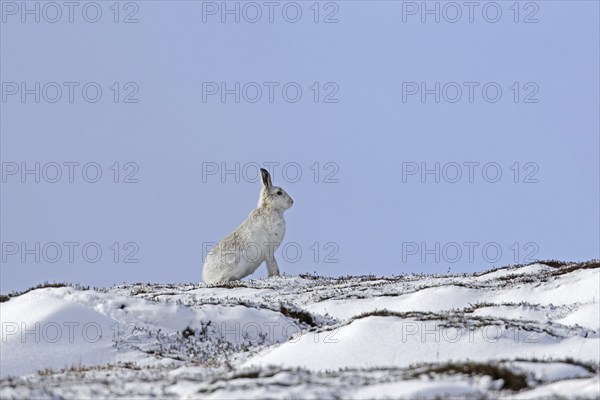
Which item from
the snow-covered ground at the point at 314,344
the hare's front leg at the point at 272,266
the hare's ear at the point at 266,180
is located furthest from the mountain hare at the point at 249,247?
the snow-covered ground at the point at 314,344

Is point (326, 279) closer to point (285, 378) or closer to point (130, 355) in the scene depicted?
point (130, 355)

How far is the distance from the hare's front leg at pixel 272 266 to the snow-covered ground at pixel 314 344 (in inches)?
149

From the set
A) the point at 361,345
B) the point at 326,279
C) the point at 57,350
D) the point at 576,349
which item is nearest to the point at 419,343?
the point at 361,345

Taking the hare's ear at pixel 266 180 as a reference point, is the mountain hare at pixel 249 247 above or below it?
below

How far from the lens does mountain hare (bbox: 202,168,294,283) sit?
32875mm

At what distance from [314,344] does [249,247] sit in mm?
14719

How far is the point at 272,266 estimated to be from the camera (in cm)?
3428

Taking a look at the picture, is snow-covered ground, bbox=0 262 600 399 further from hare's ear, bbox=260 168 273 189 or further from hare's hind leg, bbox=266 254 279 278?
hare's ear, bbox=260 168 273 189

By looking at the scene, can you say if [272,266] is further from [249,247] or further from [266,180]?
[266,180]

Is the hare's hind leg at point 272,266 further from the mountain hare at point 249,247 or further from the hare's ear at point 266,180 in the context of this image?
the hare's ear at point 266,180

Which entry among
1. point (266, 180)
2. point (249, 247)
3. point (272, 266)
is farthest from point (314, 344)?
point (266, 180)

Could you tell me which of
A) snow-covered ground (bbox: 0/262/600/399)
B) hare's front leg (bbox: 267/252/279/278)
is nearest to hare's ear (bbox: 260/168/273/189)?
hare's front leg (bbox: 267/252/279/278)

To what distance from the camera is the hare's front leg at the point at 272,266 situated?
34000 millimetres

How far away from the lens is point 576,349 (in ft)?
59.1
